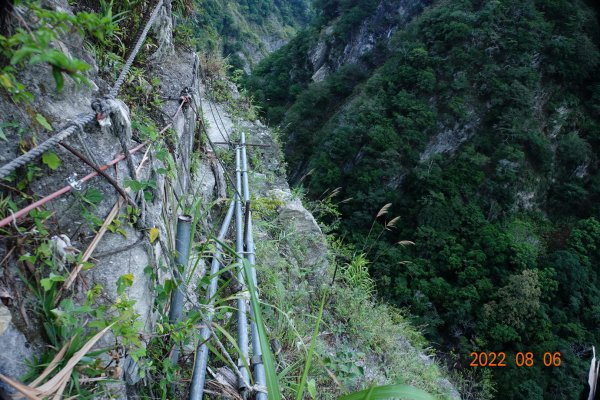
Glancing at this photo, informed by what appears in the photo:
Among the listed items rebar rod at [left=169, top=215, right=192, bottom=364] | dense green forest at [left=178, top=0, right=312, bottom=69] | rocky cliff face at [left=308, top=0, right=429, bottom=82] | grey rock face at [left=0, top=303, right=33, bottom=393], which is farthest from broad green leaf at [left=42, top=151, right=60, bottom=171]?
dense green forest at [left=178, top=0, right=312, bottom=69]

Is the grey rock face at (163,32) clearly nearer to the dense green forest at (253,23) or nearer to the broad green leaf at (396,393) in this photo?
the broad green leaf at (396,393)

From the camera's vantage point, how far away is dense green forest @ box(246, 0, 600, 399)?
19156 mm

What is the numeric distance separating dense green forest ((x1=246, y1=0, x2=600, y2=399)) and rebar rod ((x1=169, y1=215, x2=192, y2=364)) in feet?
59.1

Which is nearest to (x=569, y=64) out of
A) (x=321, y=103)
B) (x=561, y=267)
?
(x=561, y=267)

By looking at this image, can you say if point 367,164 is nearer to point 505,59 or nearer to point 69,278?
point 505,59

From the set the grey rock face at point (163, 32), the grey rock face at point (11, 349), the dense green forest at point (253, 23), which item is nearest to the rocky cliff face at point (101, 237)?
the grey rock face at point (11, 349)

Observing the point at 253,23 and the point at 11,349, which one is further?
the point at 253,23

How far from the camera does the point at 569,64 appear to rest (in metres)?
24.3

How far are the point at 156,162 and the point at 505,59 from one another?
1136 inches
